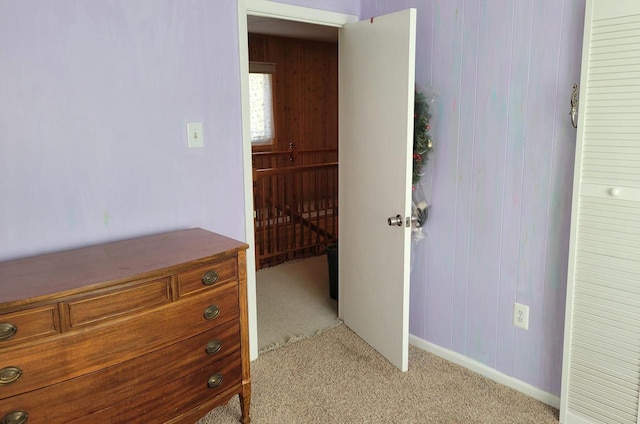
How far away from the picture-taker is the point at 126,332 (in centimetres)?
174

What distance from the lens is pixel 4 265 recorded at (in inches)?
72.0

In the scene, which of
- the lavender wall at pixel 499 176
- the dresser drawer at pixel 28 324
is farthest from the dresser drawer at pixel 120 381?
the lavender wall at pixel 499 176

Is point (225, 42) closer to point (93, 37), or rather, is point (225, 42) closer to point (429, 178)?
point (93, 37)

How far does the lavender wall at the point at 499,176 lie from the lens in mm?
2221

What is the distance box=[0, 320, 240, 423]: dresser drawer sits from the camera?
5.16 feet

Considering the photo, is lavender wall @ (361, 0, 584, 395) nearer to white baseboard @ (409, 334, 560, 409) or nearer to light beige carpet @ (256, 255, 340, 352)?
white baseboard @ (409, 334, 560, 409)

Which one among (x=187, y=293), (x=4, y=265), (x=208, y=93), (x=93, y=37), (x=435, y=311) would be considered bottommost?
(x=435, y=311)

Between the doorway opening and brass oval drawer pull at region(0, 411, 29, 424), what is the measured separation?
1.59 m

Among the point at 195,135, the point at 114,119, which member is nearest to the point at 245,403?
A: the point at 195,135

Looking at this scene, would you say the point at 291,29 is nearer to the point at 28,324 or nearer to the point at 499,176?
the point at 499,176

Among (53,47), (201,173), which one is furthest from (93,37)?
(201,173)

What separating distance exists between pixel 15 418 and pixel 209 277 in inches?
30.3

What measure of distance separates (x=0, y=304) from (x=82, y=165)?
79 centimetres

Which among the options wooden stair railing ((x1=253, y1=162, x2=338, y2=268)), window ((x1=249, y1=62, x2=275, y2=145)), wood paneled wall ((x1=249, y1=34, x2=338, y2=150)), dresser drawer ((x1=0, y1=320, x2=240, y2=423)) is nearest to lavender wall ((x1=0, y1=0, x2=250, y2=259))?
dresser drawer ((x1=0, y1=320, x2=240, y2=423))
